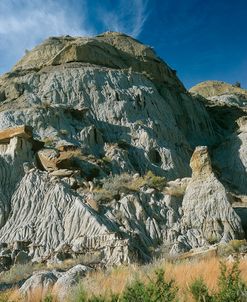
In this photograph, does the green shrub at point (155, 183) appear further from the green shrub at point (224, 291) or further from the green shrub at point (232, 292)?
the green shrub at point (232, 292)

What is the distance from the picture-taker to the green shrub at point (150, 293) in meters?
6.53

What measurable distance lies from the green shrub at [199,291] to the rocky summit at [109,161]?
27.5ft

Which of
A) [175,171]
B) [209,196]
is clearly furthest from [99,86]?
[209,196]

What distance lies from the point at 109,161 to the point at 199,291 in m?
24.5

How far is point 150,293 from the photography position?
22.2 feet

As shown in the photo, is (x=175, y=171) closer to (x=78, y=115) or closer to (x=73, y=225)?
(x=78, y=115)

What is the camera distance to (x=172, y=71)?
56.7 metres

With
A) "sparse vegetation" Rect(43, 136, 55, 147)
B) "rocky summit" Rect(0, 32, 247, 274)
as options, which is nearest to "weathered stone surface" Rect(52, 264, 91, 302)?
"rocky summit" Rect(0, 32, 247, 274)

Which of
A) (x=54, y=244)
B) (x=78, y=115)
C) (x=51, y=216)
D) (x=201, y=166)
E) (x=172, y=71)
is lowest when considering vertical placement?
(x=54, y=244)

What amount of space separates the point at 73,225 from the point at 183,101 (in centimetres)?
3489

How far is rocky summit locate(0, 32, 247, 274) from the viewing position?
2056cm

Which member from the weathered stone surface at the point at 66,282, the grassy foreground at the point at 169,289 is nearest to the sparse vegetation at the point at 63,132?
the weathered stone surface at the point at 66,282

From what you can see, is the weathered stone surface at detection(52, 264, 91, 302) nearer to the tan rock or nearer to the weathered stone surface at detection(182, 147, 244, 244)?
the weathered stone surface at detection(182, 147, 244, 244)

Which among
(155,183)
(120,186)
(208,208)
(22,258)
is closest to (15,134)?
(120,186)
